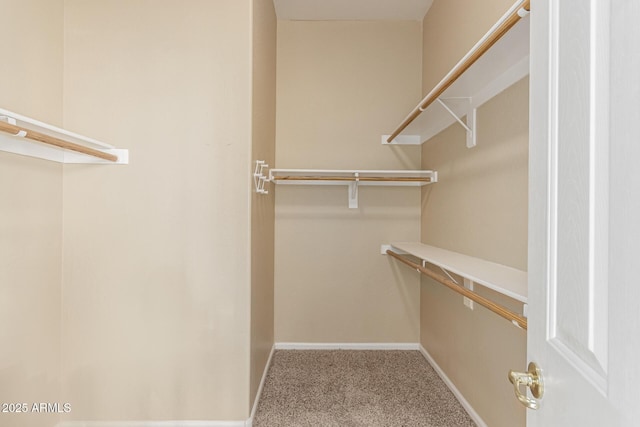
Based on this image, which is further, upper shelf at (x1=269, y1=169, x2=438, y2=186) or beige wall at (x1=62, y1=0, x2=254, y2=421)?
upper shelf at (x1=269, y1=169, x2=438, y2=186)

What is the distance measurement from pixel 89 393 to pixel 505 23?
7.58ft

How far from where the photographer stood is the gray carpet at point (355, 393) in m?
1.97

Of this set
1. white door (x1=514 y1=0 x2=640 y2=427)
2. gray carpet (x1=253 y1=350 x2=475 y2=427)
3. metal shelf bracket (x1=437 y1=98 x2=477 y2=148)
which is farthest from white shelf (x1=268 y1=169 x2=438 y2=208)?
white door (x1=514 y1=0 x2=640 y2=427)

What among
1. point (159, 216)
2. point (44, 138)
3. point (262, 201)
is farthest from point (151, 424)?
point (44, 138)

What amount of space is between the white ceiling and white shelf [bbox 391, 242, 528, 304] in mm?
1863

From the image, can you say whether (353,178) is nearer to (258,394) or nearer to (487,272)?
(487,272)

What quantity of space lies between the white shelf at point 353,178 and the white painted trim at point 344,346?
1094mm

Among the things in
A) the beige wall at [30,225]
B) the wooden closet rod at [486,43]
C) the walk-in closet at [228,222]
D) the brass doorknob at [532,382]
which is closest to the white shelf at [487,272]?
the walk-in closet at [228,222]

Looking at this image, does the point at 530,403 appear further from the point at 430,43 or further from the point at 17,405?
the point at 430,43

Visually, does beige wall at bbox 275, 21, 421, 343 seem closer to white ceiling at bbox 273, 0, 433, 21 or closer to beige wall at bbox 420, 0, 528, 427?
white ceiling at bbox 273, 0, 433, 21

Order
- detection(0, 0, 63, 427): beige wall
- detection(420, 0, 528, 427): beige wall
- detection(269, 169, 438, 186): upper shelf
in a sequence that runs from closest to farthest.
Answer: detection(0, 0, 63, 427): beige wall < detection(420, 0, 528, 427): beige wall < detection(269, 169, 438, 186): upper shelf

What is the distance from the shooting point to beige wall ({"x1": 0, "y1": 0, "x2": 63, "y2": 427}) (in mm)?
1444

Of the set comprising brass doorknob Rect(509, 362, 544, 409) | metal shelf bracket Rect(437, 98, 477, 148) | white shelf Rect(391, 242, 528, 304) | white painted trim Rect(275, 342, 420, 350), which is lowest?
white painted trim Rect(275, 342, 420, 350)

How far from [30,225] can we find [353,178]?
6.14 ft
